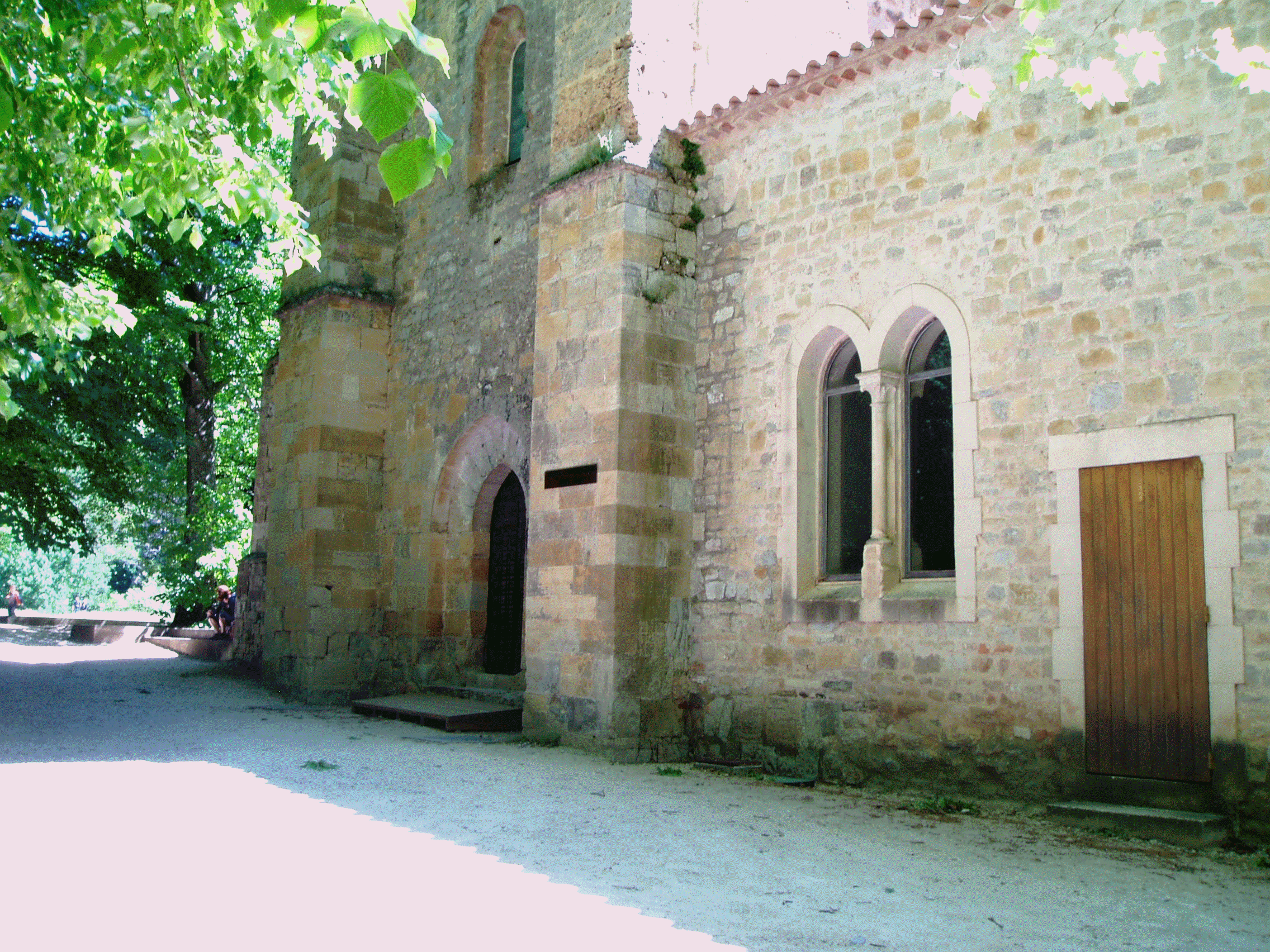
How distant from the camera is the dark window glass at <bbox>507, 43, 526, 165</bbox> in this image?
12281mm

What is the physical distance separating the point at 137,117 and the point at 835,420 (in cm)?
540

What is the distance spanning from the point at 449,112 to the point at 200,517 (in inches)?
381

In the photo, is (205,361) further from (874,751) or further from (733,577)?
(874,751)

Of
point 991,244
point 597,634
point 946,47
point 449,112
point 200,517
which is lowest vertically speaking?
point 597,634

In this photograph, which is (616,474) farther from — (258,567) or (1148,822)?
(258,567)

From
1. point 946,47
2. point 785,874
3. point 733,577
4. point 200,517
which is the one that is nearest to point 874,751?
point 733,577

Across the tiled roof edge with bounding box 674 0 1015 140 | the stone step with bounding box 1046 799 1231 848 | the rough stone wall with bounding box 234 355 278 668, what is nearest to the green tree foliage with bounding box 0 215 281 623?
the rough stone wall with bounding box 234 355 278 668

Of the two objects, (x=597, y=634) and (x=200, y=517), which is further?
(x=200, y=517)

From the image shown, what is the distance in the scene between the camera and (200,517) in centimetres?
1961

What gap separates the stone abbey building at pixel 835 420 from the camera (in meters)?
6.61

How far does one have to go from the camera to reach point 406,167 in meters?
2.84

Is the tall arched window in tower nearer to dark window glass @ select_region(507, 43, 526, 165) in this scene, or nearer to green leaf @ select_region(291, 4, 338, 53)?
dark window glass @ select_region(507, 43, 526, 165)

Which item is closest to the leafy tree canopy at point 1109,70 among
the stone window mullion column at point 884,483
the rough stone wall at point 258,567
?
the stone window mullion column at point 884,483

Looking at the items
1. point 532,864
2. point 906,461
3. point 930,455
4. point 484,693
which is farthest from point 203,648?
point 532,864
